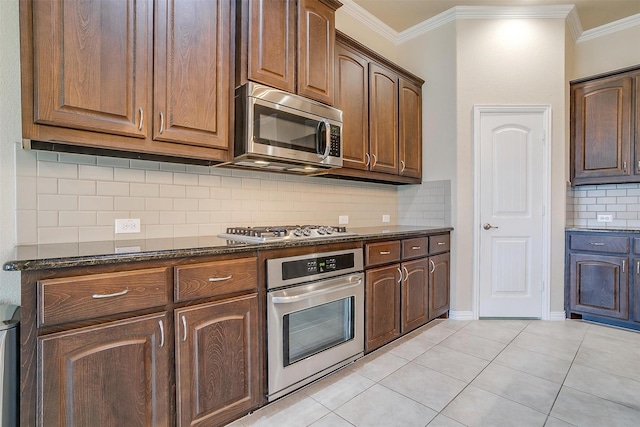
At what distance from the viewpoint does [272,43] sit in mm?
2043

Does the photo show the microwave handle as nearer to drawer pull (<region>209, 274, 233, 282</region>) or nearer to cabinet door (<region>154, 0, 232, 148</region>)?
cabinet door (<region>154, 0, 232, 148</region>)

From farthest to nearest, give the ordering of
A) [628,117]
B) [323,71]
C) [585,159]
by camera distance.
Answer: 1. [585,159]
2. [628,117]
3. [323,71]

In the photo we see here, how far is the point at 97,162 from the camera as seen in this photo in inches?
70.0

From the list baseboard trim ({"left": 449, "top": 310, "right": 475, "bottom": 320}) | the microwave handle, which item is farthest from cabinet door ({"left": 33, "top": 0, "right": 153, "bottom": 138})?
baseboard trim ({"left": 449, "top": 310, "right": 475, "bottom": 320})

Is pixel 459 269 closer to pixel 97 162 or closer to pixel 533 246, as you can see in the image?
pixel 533 246

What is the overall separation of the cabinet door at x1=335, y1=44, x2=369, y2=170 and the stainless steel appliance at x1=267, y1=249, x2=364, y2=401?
3.05ft

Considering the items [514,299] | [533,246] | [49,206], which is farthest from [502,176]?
[49,206]

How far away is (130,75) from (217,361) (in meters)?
1.45

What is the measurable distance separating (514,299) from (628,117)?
2.09 metres

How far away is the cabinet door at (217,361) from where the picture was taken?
56.9 inches

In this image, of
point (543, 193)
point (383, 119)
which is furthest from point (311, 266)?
point (543, 193)

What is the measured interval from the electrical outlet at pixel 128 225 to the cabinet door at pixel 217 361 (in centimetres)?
72

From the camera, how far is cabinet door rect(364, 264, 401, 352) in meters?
2.34

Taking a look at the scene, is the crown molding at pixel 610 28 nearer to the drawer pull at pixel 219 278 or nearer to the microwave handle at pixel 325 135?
the microwave handle at pixel 325 135
